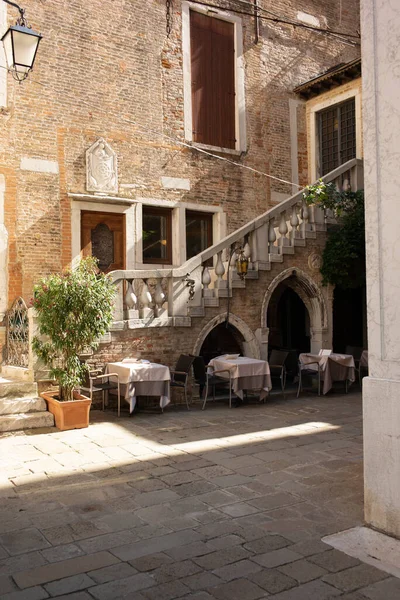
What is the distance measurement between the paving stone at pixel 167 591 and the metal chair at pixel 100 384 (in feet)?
16.9

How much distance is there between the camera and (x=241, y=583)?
3512 millimetres

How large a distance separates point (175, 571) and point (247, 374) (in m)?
5.92

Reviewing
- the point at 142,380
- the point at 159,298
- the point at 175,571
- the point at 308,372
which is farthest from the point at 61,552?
the point at 308,372

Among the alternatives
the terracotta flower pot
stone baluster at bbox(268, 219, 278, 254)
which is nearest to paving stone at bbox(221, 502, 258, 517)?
the terracotta flower pot

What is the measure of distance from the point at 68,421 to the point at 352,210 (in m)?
7.26

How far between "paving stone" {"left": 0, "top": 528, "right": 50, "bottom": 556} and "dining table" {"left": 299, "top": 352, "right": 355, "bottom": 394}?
23.2 feet

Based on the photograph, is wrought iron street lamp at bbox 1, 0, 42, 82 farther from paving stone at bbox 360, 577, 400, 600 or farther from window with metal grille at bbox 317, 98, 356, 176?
window with metal grille at bbox 317, 98, 356, 176

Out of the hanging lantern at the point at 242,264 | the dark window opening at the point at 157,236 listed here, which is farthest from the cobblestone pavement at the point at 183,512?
the dark window opening at the point at 157,236

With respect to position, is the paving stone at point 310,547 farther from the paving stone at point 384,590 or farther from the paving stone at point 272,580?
the paving stone at point 384,590

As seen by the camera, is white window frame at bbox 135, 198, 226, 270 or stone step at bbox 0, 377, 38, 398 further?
white window frame at bbox 135, 198, 226, 270

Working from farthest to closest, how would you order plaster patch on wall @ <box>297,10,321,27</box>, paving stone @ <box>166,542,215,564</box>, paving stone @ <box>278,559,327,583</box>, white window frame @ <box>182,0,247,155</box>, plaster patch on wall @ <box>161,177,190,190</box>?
plaster patch on wall @ <box>297,10,321,27</box>
white window frame @ <box>182,0,247,155</box>
plaster patch on wall @ <box>161,177,190,190</box>
paving stone @ <box>166,542,215,564</box>
paving stone @ <box>278,559,327,583</box>

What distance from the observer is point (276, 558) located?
12.6ft

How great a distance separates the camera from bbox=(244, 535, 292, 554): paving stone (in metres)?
3.99

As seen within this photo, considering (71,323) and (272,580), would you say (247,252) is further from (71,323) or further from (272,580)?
(272,580)
